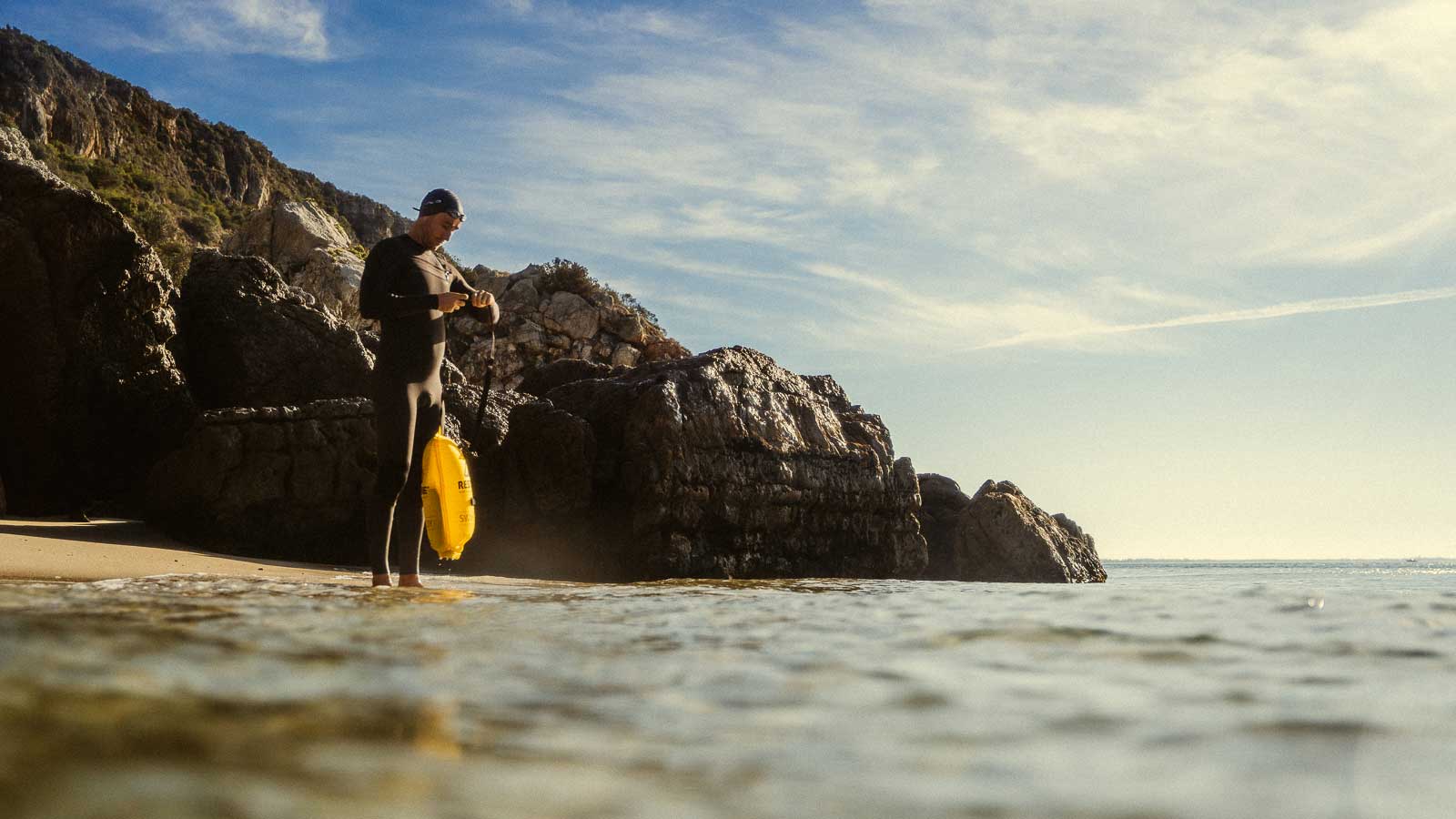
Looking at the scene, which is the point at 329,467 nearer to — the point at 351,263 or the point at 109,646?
the point at 109,646

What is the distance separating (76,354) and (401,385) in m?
5.13

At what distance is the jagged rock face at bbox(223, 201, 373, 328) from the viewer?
3066 cm

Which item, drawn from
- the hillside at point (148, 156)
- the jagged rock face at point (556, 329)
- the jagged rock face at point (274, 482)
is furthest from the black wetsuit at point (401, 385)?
the hillside at point (148, 156)

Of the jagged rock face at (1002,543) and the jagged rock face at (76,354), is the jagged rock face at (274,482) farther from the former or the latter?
the jagged rock face at (1002,543)

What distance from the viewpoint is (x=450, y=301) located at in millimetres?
6395

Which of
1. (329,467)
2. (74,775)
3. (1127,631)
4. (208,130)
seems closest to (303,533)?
(329,467)

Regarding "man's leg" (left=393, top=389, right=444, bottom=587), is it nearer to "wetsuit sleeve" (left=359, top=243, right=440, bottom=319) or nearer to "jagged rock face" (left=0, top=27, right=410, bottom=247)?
"wetsuit sleeve" (left=359, top=243, right=440, bottom=319)

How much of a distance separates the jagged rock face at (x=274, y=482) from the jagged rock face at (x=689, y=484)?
4.31ft

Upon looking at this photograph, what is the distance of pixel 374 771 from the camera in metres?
1.33

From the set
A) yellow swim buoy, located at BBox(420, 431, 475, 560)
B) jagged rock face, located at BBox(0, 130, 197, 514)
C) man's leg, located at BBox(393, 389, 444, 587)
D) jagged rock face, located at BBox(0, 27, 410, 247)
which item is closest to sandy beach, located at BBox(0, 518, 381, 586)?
man's leg, located at BBox(393, 389, 444, 587)

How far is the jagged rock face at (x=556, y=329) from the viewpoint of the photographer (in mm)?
28781

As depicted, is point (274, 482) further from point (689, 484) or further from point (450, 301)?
point (689, 484)

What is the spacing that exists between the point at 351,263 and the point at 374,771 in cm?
3370

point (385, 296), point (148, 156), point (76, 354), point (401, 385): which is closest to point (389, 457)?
point (401, 385)
